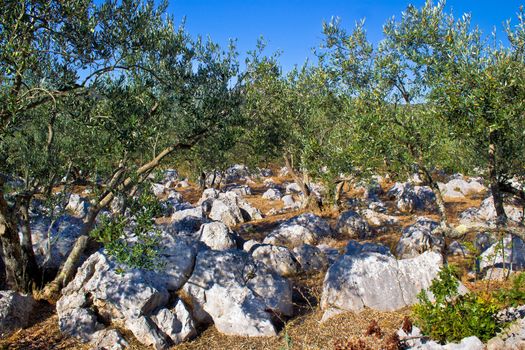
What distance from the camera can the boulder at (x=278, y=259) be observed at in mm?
15039

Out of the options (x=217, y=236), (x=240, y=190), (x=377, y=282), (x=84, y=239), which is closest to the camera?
(x=377, y=282)

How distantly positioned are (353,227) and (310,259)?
6567mm

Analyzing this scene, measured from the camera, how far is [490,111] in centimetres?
980

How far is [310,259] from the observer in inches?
620

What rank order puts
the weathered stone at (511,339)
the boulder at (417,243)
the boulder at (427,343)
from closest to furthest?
the weathered stone at (511,339) < the boulder at (427,343) < the boulder at (417,243)

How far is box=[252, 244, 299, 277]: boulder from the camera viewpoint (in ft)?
49.3

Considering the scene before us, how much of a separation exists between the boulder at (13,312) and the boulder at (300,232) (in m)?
10.5

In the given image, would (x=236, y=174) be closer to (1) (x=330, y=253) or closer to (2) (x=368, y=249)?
(1) (x=330, y=253)

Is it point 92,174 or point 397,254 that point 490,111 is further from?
point 92,174

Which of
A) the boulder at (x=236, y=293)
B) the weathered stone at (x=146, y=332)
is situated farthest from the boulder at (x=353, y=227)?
the weathered stone at (x=146, y=332)

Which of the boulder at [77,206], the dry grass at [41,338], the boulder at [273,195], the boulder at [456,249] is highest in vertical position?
the boulder at [77,206]

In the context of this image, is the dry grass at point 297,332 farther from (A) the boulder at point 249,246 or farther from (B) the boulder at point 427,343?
(A) the boulder at point 249,246

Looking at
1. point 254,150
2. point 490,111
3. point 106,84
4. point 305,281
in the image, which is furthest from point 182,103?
point 254,150

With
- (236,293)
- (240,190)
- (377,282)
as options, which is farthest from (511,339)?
(240,190)
